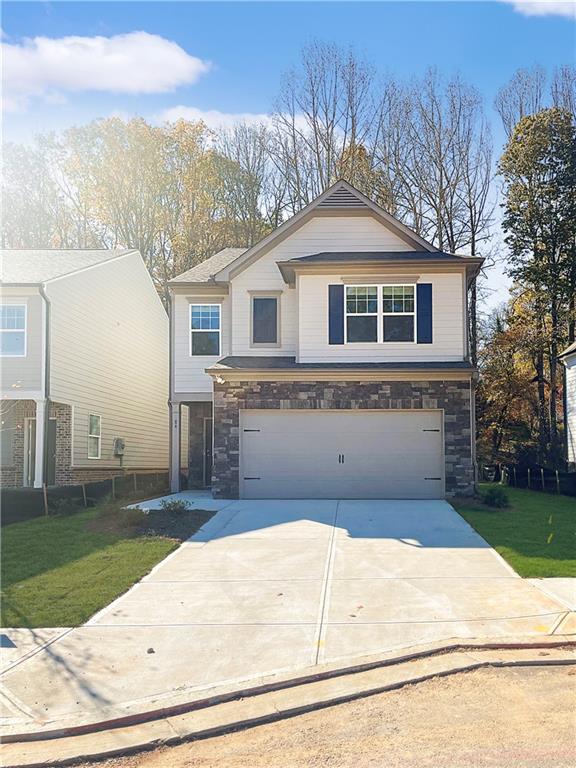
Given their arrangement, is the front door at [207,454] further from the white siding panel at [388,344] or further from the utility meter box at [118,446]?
the white siding panel at [388,344]

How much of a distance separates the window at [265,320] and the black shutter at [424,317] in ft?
12.3

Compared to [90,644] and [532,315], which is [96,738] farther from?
[532,315]

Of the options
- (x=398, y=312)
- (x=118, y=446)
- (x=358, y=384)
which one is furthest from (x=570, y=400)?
(x=118, y=446)

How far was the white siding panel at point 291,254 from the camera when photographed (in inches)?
749

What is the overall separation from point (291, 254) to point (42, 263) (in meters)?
7.21

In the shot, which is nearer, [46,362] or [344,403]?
[344,403]

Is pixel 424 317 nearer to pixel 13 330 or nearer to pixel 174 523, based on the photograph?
pixel 174 523

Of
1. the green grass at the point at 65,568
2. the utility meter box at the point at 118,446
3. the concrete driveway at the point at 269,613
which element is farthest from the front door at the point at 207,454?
the concrete driveway at the point at 269,613

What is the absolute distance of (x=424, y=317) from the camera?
1756 centimetres

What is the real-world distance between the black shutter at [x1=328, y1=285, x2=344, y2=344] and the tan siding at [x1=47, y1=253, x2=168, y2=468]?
7.01m

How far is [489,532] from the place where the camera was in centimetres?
1249

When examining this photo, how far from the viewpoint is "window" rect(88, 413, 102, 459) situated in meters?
21.5

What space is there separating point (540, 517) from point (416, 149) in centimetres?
2011

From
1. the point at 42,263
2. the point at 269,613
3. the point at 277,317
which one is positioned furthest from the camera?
the point at 42,263
